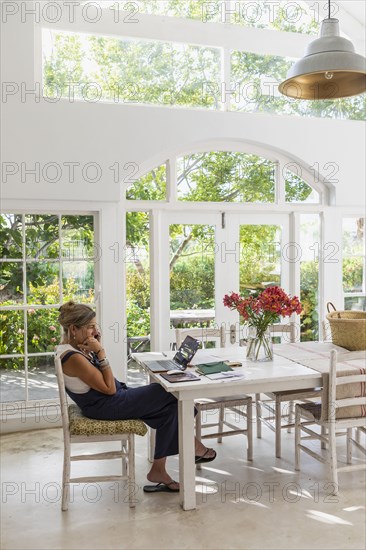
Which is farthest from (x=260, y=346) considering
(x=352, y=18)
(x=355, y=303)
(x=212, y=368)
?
(x=352, y=18)

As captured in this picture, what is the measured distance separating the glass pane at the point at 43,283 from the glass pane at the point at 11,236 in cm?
16

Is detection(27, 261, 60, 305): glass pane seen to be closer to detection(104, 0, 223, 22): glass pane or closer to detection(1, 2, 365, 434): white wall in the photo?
detection(1, 2, 365, 434): white wall

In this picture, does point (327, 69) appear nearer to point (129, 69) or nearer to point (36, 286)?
point (129, 69)

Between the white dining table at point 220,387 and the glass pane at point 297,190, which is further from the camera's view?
the glass pane at point 297,190

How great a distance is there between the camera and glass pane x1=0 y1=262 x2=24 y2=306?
472 centimetres

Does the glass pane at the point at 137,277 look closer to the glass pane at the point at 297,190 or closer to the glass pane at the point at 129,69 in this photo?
the glass pane at the point at 129,69

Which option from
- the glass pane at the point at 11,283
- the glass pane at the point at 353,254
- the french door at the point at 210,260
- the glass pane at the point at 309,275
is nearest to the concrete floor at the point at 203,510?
the glass pane at the point at 11,283

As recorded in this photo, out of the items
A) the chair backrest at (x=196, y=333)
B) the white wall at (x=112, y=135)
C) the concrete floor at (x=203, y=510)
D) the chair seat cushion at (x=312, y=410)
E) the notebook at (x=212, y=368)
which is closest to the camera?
the concrete floor at (x=203, y=510)

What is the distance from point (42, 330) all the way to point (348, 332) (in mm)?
2496

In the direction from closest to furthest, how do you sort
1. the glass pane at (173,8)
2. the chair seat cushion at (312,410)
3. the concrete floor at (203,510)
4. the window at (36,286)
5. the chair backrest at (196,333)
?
the concrete floor at (203,510), the chair seat cushion at (312,410), the chair backrest at (196,333), the window at (36,286), the glass pane at (173,8)

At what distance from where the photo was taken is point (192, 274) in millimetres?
5285

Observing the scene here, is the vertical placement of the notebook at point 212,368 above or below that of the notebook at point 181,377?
above

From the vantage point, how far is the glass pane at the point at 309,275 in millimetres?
5605

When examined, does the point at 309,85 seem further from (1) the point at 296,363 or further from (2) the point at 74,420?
(2) the point at 74,420
